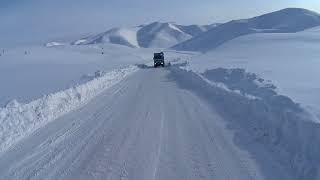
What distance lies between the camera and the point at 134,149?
33.6ft

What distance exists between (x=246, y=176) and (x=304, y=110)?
14.0ft

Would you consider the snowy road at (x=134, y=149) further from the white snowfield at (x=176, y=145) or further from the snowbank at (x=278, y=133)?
the snowbank at (x=278, y=133)

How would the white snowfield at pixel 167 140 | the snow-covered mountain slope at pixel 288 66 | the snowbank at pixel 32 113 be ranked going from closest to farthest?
the white snowfield at pixel 167 140
the snowbank at pixel 32 113
the snow-covered mountain slope at pixel 288 66

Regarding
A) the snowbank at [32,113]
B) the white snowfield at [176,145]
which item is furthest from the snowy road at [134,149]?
the snowbank at [32,113]

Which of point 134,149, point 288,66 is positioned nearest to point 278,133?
point 134,149

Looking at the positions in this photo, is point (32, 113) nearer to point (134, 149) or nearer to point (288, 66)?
point (134, 149)

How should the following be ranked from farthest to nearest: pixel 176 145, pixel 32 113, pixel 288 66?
pixel 288 66
pixel 32 113
pixel 176 145

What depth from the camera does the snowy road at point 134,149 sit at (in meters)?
8.55

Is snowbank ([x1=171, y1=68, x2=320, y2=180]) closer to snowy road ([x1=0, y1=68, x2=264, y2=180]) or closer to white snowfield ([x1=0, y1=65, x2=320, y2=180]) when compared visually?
white snowfield ([x1=0, y1=65, x2=320, y2=180])

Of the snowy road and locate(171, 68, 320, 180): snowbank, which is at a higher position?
locate(171, 68, 320, 180): snowbank

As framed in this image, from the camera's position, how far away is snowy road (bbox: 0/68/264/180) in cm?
855

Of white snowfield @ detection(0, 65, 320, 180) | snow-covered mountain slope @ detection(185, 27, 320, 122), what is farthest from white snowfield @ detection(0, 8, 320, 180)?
snow-covered mountain slope @ detection(185, 27, 320, 122)

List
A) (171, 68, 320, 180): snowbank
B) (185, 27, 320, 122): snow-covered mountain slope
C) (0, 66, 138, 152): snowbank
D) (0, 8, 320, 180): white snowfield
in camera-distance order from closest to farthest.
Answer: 1. (171, 68, 320, 180): snowbank
2. (0, 8, 320, 180): white snowfield
3. (0, 66, 138, 152): snowbank
4. (185, 27, 320, 122): snow-covered mountain slope

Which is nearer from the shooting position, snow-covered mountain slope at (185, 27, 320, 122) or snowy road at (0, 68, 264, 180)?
snowy road at (0, 68, 264, 180)
